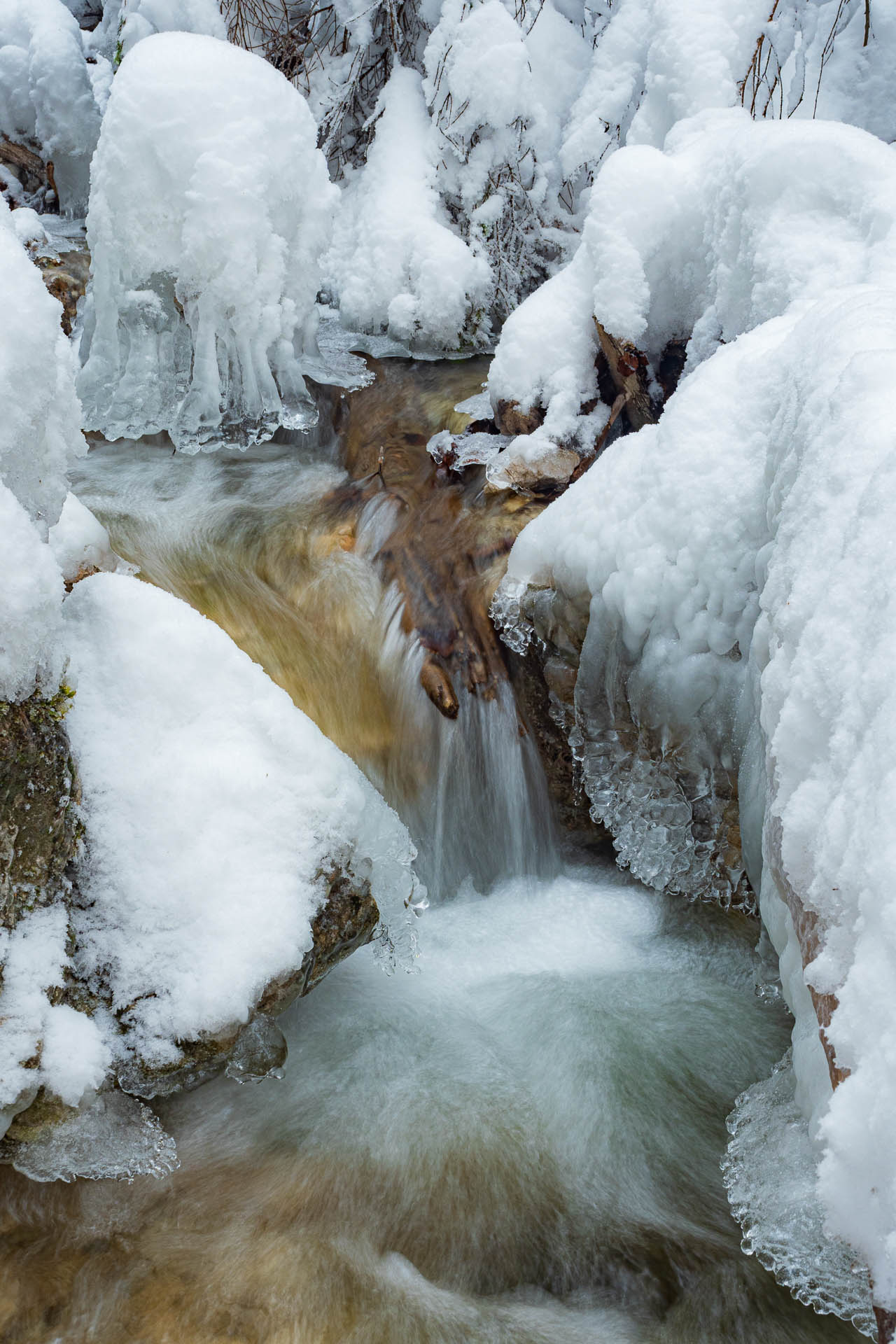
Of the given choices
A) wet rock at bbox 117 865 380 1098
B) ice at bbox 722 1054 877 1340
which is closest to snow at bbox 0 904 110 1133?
wet rock at bbox 117 865 380 1098

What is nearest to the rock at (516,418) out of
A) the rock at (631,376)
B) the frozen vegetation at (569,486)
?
the frozen vegetation at (569,486)

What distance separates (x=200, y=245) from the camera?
3990mm

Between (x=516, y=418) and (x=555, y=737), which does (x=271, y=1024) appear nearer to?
(x=555, y=737)

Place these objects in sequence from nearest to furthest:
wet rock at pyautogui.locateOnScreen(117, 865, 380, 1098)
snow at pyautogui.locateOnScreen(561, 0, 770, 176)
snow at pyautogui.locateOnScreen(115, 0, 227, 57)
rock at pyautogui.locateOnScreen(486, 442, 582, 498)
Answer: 1. wet rock at pyautogui.locateOnScreen(117, 865, 380, 1098)
2. rock at pyautogui.locateOnScreen(486, 442, 582, 498)
3. snow at pyautogui.locateOnScreen(561, 0, 770, 176)
4. snow at pyautogui.locateOnScreen(115, 0, 227, 57)

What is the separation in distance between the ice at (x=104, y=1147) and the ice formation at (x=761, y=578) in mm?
1208

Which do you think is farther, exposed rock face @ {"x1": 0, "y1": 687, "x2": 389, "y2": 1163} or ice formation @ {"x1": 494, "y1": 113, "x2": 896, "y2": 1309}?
exposed rock face @ {"x1": 0, "y1": 687, "x2": 389, "y2": 1163}

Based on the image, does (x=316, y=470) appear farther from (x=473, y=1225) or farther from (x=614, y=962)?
(x=473, y=1225)

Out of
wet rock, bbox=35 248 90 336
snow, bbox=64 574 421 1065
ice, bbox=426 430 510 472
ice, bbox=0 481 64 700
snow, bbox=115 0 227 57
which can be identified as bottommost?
snow, bbox=64 574 421 1065

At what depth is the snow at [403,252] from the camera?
5.28 m

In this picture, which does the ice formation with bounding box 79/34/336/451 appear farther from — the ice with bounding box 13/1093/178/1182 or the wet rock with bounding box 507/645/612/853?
the ice with bounding box 13/1093/178/1182

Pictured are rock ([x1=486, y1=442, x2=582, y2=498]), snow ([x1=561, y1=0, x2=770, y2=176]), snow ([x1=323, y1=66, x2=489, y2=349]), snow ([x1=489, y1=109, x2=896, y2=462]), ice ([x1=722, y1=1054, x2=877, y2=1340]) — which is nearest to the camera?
ice ([x1=722, y1=1054, x2=877, y2=1340])

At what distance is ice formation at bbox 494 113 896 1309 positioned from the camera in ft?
4.01

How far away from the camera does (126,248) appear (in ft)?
13.3

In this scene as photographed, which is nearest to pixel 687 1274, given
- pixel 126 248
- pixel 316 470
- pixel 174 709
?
pixel 174 709
